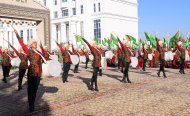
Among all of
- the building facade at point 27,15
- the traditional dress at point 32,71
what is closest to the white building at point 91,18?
the building facade at point 27,15

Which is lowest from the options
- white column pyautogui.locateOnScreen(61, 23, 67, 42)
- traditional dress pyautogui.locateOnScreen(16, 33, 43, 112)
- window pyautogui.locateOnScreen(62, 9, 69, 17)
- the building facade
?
traditional dress pyautogui.locateOnScreen(16, 33, 43, 112)

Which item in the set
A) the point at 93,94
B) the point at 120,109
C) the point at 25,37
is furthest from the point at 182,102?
the point at 25,37

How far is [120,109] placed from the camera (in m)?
8.20

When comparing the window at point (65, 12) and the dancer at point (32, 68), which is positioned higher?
the window at point (65, 12)

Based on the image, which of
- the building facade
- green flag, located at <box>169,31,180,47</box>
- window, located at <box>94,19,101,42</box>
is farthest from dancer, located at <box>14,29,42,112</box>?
window, located at <box>94,19,101,42</box>

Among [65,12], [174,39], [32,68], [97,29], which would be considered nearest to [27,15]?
[174,39]

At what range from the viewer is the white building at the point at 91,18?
6084 cm

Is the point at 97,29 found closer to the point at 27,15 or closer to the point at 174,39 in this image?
the point at 174,39

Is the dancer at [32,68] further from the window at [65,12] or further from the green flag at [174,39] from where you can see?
the window at [65,12]

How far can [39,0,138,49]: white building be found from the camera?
2395 inches

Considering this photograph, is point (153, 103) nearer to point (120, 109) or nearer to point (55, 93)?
point (120, 109)

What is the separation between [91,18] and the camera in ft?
205

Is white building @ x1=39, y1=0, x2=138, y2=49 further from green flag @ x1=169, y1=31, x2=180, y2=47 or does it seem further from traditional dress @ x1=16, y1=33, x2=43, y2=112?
traditional dress @ x1=16, y1=33, x2=43, y2=112

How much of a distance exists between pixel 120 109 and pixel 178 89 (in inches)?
162
